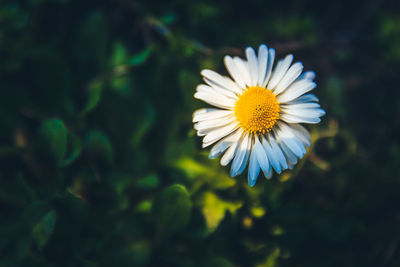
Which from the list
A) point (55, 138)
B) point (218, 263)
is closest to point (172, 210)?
point (218, 263)

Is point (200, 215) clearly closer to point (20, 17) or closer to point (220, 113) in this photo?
point (220, 113)

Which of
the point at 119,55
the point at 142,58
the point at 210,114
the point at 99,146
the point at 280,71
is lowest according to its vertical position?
the point at 210,114

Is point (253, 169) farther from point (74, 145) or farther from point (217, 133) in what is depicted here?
point (74, 145)

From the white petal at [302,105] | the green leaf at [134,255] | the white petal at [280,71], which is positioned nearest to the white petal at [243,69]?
the white petal at [280,71]

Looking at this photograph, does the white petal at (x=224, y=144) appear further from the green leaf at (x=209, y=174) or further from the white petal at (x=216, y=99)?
the green leaf at (x=209, y=174)

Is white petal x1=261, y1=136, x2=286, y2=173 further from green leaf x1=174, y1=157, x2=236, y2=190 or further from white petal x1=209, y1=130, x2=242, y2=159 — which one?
green leaf x1=174, y1=157, x2=236, y2=190

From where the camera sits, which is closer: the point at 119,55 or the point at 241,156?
the point at 241,156

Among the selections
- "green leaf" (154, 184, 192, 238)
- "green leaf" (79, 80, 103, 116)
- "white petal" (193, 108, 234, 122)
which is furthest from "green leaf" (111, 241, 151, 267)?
"white petal" (193, 108, 234, 122)
